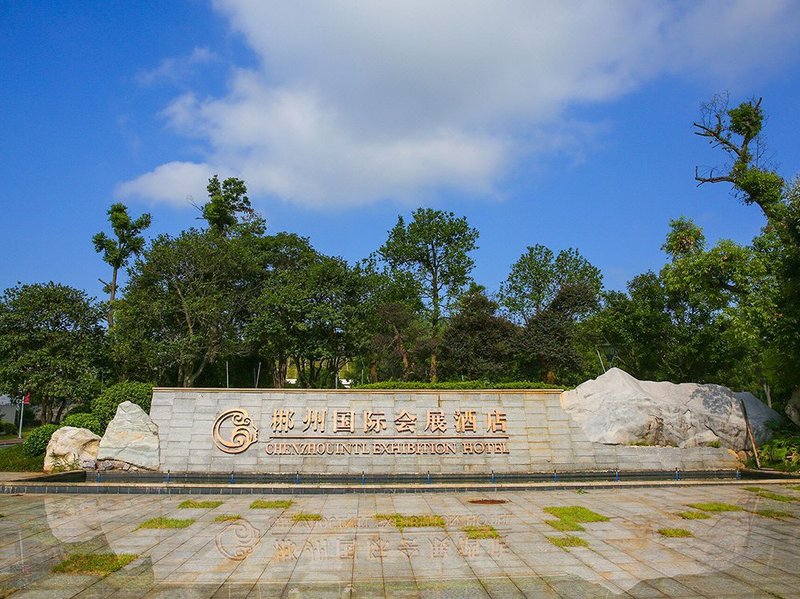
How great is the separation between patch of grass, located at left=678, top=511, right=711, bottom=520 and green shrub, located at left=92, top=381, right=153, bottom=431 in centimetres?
1326

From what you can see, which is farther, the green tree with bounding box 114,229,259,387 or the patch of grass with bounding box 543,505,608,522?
the green tree with bounding box 114,229,259,387

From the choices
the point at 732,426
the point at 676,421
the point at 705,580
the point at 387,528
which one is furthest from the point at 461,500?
the point at 732,426

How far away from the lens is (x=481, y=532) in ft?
25.3

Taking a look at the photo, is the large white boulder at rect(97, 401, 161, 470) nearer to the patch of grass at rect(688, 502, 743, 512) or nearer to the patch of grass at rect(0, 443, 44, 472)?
the patch of grass at rect(0, 443, 44, 472)

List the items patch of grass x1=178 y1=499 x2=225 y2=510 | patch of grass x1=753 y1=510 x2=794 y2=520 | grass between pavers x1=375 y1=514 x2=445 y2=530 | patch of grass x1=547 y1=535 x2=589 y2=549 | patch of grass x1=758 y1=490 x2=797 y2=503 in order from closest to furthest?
patch of grass x1=547 y1=535 x2=589 y2=549, grass between pavers x1=375 y1=514 x2=445 y2=530, patch of grass x1=753 y1=510 x2=794 y2=520, patch of grass x1=178 y1=499 x2=225 y2=510, patch of grass x1=758 y1=490 x2=797 y2=503

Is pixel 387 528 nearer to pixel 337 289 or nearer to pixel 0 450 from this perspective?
pixel 0 450

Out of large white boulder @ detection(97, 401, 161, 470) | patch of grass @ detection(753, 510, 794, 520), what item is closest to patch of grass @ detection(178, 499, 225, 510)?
large white boulder @ detection(97, 401, 161, 470)

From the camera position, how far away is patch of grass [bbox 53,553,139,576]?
235 inches

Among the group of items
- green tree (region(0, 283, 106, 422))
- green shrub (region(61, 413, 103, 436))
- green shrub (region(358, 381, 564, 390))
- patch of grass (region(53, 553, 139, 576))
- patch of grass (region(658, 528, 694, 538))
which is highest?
green tree (region(0, 283, 106, 422))

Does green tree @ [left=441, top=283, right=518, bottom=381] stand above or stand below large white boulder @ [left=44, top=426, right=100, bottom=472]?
above

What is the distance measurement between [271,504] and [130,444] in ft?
17.7

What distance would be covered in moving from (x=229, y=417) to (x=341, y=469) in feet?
10.1

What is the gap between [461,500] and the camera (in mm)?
10195

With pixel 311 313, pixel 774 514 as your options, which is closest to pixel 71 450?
pixel 311 313
